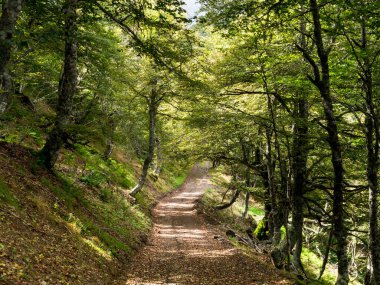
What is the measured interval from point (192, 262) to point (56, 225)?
536cm

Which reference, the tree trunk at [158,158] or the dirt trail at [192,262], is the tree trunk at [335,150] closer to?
the dirt trail at [192,262]

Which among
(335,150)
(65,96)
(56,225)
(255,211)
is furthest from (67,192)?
(255,211)

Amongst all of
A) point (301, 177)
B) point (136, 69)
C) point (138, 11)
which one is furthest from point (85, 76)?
point (301, 177)

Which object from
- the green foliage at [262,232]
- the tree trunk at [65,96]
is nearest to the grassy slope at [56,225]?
the tree trunk at [65,96]

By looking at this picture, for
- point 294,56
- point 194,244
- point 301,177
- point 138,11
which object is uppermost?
point 138,11

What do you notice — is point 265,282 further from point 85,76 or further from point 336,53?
point 85,76

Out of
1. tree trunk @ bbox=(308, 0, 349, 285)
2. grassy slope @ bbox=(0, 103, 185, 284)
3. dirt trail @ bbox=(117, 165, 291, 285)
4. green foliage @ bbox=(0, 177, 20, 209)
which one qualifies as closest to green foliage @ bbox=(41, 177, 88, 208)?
grassy slope @ bbox=(0, 103, 185, 284)

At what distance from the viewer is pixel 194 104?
1627 cm

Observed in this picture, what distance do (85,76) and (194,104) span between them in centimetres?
577

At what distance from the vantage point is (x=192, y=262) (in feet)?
38.5

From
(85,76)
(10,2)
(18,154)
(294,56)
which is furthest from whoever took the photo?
(85,76)

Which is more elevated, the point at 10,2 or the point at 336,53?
the point at 336,53

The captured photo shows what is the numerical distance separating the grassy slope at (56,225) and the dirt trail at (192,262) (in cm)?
74

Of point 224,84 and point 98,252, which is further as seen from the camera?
point 224,84
